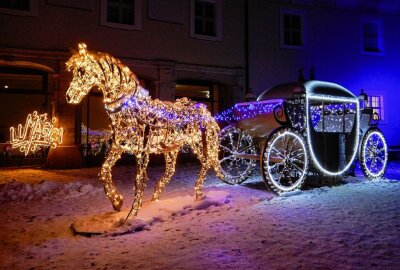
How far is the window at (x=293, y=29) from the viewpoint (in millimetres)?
17219

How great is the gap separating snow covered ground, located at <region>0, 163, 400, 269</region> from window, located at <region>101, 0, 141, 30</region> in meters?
7.94

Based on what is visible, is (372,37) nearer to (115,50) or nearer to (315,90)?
(315,90)

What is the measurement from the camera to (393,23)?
19516 mm

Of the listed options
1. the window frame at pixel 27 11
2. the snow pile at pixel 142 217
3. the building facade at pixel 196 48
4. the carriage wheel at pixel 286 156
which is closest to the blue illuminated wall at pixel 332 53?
the building facade at pixel 196 48

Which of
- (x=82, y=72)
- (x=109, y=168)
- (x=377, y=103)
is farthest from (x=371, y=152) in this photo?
(x=377, y=103)

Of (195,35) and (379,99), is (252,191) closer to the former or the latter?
(195,35)

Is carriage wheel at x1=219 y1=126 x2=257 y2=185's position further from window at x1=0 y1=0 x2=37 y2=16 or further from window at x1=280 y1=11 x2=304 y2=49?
window at x1=280 y1=11 x2=304 y2=49

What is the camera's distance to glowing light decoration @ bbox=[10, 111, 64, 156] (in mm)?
11797

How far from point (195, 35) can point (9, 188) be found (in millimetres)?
10047

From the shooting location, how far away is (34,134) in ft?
39.1

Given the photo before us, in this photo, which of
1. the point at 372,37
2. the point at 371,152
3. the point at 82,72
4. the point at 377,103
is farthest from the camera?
the point at 372,37

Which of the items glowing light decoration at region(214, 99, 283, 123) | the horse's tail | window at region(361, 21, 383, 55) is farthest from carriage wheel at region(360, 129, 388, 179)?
window at region(361, 21, 383, 55)

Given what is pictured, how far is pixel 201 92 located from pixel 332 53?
7.14m

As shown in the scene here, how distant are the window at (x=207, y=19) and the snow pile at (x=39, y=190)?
940cm
